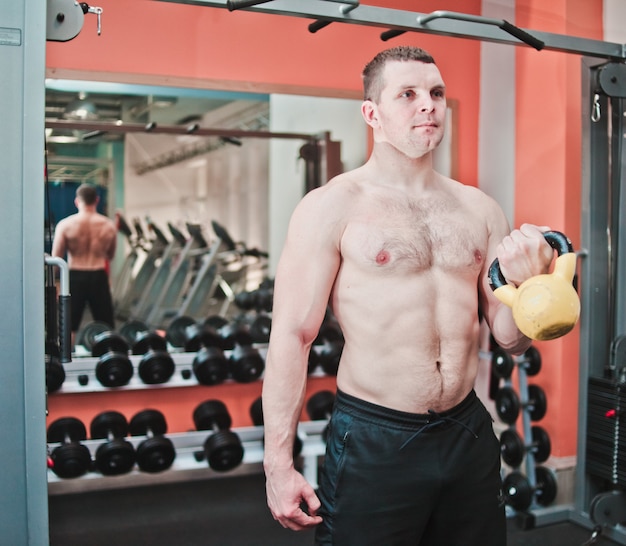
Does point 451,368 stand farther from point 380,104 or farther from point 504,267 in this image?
point 380,104

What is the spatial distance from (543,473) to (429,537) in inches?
71.6

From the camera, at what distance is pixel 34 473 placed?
1749 millimetres

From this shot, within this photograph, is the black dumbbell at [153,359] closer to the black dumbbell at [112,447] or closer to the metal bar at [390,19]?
the black dumbbell at [112,447]

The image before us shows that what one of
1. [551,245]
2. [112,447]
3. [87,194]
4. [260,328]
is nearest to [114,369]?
[112,447]

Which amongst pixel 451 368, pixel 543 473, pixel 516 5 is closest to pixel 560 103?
pixel 516 5

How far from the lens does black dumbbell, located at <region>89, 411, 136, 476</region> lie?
321cm

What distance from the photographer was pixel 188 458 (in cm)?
347

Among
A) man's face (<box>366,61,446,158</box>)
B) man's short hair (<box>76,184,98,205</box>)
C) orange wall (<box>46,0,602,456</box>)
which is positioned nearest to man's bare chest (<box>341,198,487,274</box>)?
man's face (<box>366,61,446,158</box>)

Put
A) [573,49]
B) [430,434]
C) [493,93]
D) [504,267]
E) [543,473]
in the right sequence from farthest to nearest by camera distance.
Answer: [493,93] < [543,473] < [573,49] < [430,434] < [504,267]

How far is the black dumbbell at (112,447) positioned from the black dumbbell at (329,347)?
106 cm

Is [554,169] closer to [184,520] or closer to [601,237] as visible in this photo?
[601,237]

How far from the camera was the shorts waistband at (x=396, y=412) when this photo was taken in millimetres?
1542

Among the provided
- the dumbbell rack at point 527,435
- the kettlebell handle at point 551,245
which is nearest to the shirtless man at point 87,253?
the dumbbell rack at point 527,435

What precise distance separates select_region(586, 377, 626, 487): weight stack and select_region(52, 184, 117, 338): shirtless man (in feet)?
8.80
